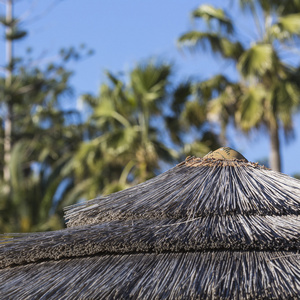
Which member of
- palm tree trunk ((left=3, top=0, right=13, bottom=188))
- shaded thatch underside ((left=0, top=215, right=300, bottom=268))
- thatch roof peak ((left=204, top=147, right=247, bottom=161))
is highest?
palm tree trunk ((left=3, top=0, right=13, bottom=188))

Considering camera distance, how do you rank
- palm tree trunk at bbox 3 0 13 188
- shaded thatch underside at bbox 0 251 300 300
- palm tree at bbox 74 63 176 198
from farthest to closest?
1. palm tree trunk at bbox 3 0 13 188
2. palm tree at bbox 74 63 176 198
3. shaded thatch underside at bbox 0 251 300 300

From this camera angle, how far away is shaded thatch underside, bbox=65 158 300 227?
343 cm

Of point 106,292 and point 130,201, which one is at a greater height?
point 130,201

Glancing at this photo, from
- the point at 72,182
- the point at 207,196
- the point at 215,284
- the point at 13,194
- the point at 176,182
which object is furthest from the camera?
the point at 72,182

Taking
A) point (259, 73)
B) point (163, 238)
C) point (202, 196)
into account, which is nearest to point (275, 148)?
point (259, 73)

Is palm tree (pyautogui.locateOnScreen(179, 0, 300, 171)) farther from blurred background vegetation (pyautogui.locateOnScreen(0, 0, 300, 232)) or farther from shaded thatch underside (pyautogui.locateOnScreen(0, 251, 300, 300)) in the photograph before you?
shaded thatch underside (pyautogui.locateOnScreen(0, 251, 300, 300))

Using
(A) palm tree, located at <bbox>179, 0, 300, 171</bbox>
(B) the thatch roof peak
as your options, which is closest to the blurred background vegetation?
(A) palm tree, located at <bbox>179, 0, 300, 171</bbox>

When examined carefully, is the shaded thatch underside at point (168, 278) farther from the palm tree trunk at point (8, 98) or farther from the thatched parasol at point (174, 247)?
the palm tree trunk at point (8, 98)

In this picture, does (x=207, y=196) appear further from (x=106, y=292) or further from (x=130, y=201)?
(x=106, y=292)

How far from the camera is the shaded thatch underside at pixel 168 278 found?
9.32 ft

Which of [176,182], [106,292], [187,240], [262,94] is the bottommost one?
[106,292]

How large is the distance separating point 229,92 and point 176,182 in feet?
37.5

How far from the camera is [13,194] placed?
14539 millimetres

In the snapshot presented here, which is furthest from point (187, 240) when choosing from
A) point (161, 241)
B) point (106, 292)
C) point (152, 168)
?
point (152, 168)
